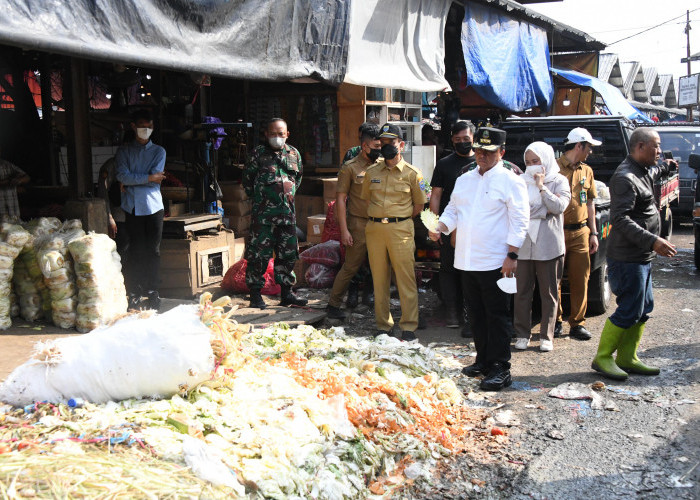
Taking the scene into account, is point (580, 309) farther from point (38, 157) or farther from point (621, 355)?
point (38, 157)

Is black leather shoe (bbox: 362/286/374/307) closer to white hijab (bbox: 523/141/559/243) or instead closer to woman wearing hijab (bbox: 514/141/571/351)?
woman wearing hijab (bbox: 514/141/571/351)

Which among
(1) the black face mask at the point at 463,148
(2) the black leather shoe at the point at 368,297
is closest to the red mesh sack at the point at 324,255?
(2) the black leather shoe at the point at 368,297

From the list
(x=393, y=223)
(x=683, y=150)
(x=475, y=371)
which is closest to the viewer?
(x=475, y=371)

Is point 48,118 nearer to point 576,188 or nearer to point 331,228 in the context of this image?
point 331,228

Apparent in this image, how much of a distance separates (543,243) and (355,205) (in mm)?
2305

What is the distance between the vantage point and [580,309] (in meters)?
7.64

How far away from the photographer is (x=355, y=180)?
8.09 m

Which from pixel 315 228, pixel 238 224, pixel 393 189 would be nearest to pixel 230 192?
pixel 238 224

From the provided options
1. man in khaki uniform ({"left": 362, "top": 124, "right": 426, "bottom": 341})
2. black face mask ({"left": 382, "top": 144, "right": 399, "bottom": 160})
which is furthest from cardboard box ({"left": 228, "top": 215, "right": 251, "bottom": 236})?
black face mask ({"left": 382, "top": 144, "right": 399, "bottom": 160})

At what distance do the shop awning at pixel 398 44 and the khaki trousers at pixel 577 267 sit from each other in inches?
130

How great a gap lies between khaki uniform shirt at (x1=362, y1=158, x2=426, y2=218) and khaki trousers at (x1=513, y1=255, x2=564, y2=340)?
1311 millimetres

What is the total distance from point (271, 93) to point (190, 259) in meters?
4.30

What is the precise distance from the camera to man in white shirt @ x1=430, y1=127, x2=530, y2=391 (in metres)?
5.90

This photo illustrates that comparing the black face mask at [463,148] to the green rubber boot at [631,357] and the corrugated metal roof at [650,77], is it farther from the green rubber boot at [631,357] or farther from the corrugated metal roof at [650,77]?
the corrugated metal roof at [650,77]
